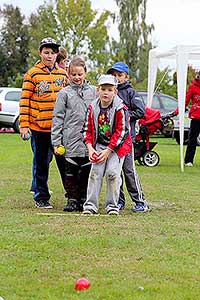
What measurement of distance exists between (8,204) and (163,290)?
4.29 m

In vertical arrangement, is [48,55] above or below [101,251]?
above

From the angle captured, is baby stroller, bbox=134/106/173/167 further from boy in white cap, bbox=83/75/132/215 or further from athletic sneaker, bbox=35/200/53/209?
boy in white cap, bbox=83/75/132/215

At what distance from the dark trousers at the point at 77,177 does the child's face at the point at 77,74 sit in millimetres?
908

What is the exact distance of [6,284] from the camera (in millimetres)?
5500

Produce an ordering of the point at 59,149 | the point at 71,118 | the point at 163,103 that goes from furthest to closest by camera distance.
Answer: the point at 163,103 < the point at 71,118 < the point at 59,149

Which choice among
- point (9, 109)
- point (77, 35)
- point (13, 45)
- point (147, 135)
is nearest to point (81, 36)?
point (77, 35)

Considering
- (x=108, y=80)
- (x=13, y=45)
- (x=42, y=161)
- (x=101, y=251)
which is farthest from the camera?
(x=13, y=45)

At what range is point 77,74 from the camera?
8.73 metres

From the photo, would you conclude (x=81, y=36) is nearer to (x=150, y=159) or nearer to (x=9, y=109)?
(x=9, y=109)

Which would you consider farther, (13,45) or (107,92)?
(13,45)

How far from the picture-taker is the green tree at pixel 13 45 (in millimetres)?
57938

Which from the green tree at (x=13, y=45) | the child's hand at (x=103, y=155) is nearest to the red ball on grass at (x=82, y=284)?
the child's hand at (x=103, y=155)

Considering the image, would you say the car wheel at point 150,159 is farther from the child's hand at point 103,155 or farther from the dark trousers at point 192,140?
the child's hand at point 103,155

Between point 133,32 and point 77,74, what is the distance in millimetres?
54932
